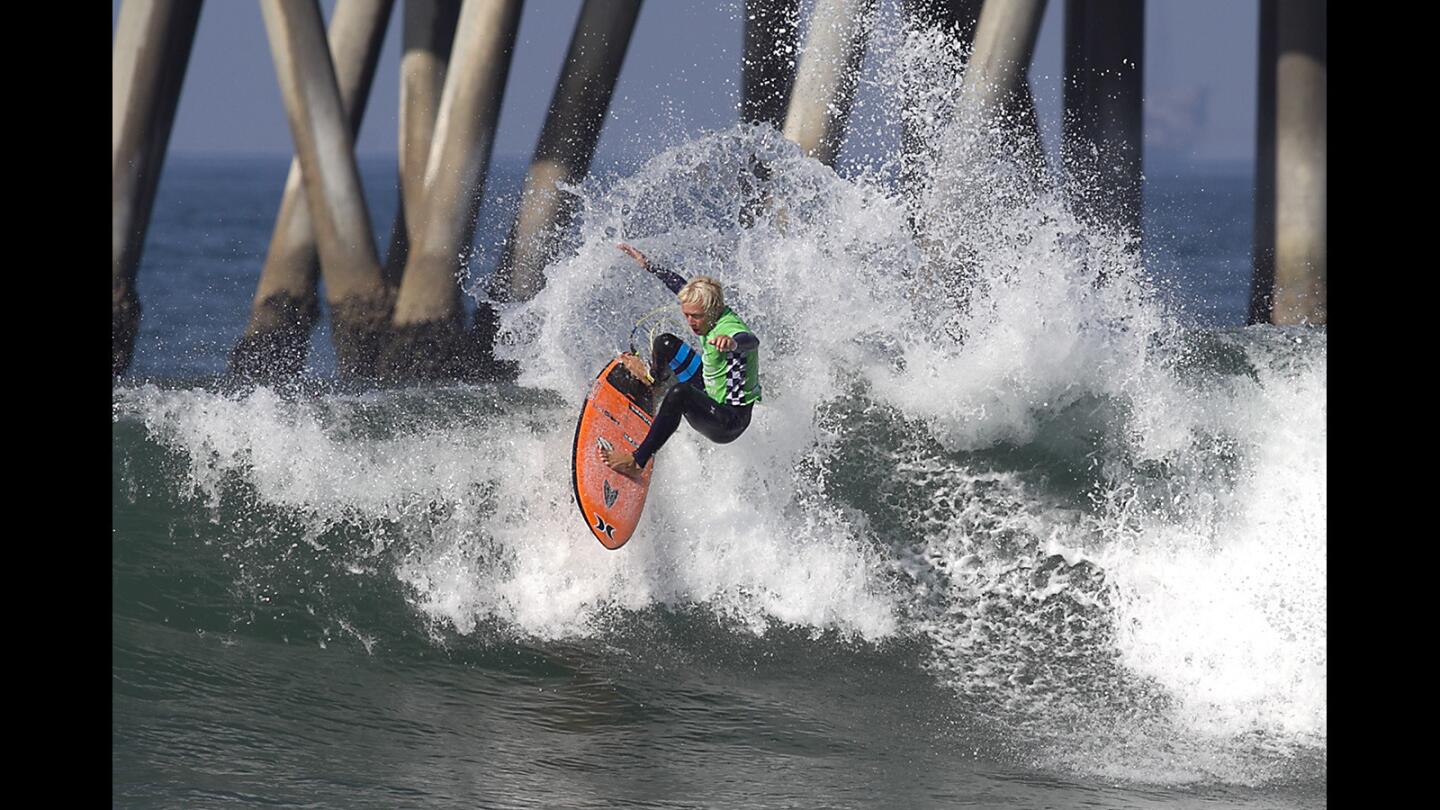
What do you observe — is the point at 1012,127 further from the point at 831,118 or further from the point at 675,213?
the point at 675,213

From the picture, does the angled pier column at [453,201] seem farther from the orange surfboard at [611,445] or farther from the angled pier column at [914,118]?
the orange surfboard at [611,445]

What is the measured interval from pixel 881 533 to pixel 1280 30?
253 inches

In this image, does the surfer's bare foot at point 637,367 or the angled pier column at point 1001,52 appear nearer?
the surfer's bare foot at point 637,367

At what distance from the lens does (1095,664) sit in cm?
701

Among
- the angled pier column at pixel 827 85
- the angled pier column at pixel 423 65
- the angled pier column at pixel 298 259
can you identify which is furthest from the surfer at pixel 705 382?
the angled pier column at pixel 423 65

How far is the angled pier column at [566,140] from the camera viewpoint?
36.9ft

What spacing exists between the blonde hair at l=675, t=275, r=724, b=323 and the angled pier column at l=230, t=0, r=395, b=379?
6088 millimetres

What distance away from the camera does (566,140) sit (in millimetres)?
11648

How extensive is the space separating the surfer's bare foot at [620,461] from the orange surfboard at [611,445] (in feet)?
0.06

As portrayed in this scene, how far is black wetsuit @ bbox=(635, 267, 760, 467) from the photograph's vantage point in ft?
22.3

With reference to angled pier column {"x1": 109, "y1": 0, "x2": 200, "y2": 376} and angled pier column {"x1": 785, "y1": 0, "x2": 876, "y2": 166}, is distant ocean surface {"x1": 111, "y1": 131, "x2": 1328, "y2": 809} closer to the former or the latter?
angled pier column {"x1": 785, "y1": 0, "x2": 876, "y2": 166}

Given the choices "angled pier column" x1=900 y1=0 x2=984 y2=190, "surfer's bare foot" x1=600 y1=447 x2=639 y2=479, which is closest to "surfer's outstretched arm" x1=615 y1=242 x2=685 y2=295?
"surfer's bare foot" x1=600 y1=447 x2=639 y2=479
